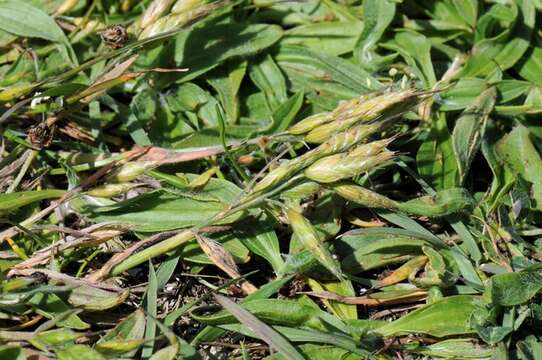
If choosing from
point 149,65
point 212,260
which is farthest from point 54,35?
point 212,260

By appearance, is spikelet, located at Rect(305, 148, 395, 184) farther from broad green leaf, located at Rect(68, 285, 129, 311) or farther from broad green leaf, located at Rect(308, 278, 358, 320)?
broad green leaf, located at Rect(68, 285, 129, 311)

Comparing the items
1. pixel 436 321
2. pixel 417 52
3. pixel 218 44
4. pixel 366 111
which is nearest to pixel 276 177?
pixel 366 111

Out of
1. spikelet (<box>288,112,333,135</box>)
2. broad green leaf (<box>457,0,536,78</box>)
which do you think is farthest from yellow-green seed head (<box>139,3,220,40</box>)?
broad green leaf (<box>457,0,536,78</box>)

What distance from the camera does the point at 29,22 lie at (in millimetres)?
3209

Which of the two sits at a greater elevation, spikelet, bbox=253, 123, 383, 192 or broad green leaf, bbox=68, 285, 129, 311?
spikelet, bbox=253, 123, 383, 192

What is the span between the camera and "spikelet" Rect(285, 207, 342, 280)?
2422 mm

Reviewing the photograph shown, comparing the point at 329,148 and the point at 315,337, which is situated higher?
the point at 329,148

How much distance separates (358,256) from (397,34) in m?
1.03

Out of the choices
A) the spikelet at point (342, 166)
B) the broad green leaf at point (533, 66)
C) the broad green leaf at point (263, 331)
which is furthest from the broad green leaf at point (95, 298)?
the broad green leaf at point (533, 66)

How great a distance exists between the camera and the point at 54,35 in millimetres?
3203

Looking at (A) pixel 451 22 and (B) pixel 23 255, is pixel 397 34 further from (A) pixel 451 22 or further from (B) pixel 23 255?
(B) pixel 23 255

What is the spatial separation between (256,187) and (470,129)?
2.91ft

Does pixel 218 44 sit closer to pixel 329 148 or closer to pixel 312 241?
pixel 329 148

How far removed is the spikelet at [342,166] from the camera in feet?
7.97
